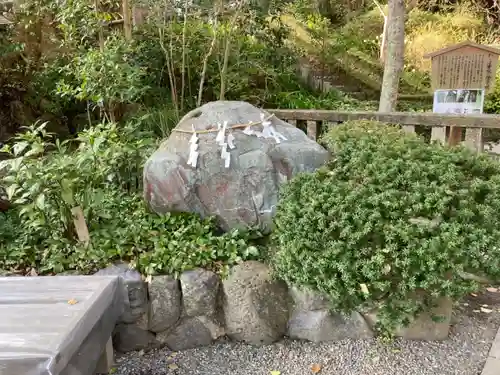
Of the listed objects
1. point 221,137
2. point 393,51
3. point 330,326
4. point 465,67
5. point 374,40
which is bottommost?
point 330,326

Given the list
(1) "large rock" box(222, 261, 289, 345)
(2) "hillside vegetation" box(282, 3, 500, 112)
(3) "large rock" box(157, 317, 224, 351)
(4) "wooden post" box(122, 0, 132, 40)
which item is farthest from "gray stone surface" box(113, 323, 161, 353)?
(2) "hillside vegetation" box(282, 3, 500, 112)

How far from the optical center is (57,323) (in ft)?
6.88

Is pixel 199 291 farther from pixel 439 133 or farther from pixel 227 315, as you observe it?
pixel 439 133

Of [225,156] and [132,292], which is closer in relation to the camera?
[132,292]

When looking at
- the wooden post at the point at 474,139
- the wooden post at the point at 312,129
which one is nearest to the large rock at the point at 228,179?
the wooden post at the point at 312,129

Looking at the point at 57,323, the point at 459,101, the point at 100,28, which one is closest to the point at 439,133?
the point at 459,101

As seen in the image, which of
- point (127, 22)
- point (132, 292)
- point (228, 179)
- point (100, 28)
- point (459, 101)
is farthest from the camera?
point (127, 22)

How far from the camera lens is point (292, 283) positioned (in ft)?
9.07

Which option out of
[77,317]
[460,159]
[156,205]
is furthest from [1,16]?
[460,159]

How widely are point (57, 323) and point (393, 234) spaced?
1596 mm

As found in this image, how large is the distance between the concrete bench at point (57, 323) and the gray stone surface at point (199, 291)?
1.21 ft

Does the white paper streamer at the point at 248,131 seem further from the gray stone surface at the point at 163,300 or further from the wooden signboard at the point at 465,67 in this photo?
the wooden signboard at the point at 465,67

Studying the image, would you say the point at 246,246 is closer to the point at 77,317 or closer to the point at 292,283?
the point at 292,283

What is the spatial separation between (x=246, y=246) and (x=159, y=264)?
1.78 feet
